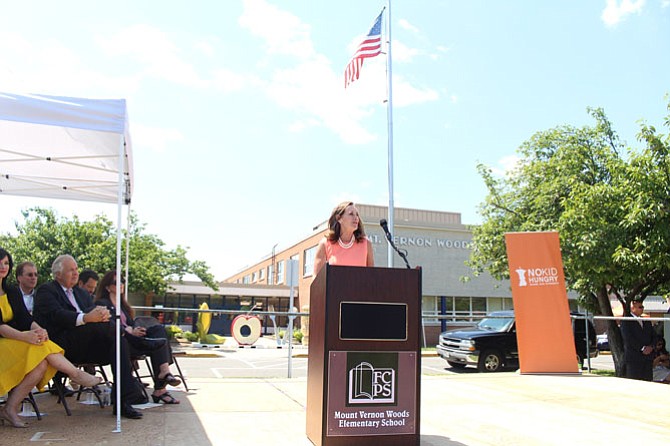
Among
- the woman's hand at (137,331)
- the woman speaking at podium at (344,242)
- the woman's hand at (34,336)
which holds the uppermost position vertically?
the woman speaking at podium at (344,242)

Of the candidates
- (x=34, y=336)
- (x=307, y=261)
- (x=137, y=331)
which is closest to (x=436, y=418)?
(x=137, y=331)

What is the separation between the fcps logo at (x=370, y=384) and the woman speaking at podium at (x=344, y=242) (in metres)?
0.99

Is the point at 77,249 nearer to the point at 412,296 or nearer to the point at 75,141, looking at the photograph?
the point at 75,141

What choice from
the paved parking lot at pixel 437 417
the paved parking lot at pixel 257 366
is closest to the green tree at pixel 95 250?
the paved parking lot at pixel 257 366

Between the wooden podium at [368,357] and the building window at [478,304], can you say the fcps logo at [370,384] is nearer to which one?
the wooden podium at [368,357]

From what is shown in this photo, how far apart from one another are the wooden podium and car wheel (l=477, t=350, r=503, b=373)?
11048 millimetres

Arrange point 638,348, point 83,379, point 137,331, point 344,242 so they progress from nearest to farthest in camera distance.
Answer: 1. point 344,242
2. point 83,379
3. point 137,331
4. point 638,348

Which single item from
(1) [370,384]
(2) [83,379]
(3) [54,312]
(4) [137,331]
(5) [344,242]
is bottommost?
(2) [83,379]

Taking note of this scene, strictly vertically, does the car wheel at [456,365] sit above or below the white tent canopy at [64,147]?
below

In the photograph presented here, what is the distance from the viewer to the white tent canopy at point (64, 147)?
178 inches

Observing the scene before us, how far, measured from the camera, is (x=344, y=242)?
4500 millimetres

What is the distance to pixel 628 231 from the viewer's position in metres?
11.7

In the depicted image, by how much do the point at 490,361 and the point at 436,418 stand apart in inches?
383

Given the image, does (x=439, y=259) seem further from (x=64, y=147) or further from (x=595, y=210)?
(x=64, y=147)
